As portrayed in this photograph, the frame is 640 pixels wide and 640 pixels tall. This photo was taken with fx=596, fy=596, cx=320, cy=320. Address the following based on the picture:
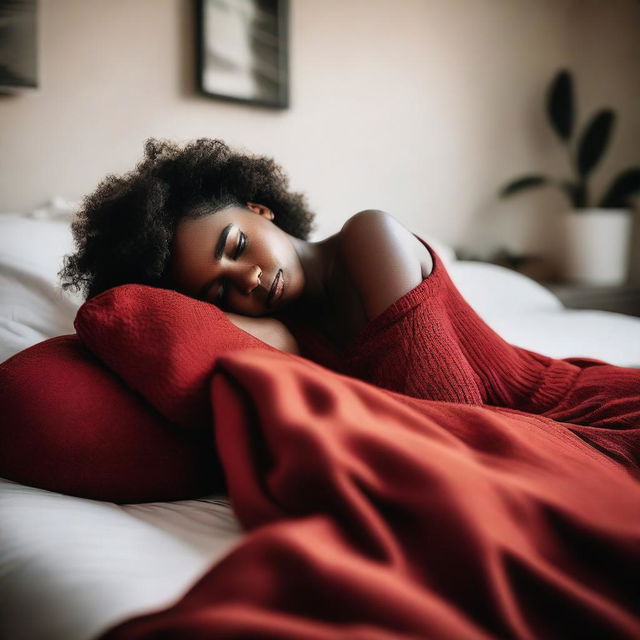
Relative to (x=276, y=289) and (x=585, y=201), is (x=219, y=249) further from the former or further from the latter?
(x=585, y=201)

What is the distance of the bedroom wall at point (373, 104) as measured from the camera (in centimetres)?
162

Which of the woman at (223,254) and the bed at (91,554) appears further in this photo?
the woman at (223,254)

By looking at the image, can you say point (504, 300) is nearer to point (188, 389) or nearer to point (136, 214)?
point (136, 214)

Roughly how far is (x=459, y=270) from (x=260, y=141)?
0.78 metres

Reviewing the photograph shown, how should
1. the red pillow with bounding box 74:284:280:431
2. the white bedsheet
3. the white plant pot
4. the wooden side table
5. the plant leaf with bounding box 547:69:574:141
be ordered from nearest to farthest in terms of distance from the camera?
the white bedsheet < the red pillow with bounding box 74:284:280:431 < the wooden side table < the white plant pot < the plant leaf with bounding box 547:69:574:141

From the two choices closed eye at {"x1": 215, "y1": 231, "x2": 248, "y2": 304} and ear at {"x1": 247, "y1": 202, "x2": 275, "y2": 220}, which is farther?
ear at {"x1": 247, "y1": 202, "x2": 275, "y2": 220}

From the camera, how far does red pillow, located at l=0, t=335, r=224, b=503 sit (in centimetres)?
69

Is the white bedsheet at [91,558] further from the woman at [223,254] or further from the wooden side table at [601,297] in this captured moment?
the wooden side table at [601,297]

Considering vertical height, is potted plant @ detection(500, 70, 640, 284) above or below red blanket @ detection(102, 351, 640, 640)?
above

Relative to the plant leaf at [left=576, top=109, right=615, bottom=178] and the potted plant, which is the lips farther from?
the plant leaf at [left=576, top=109, right=615, bottom=178]

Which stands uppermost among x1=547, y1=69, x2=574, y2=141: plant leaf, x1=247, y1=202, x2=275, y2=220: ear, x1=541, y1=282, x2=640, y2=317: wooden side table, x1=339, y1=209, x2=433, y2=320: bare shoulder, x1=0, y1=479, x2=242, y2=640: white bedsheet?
x1=547, y1=69, x2=574, y2=141: plant leaf

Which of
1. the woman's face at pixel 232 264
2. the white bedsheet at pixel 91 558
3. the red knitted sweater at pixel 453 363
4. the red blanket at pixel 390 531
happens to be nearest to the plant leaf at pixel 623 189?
the red knitted sweater at pixel 453 363

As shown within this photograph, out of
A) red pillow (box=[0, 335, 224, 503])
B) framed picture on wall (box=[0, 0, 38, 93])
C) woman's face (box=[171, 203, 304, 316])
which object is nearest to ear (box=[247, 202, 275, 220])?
woman's face (box=[171, 203, 304, 316])

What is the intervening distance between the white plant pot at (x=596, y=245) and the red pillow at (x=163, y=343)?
2254 mm
